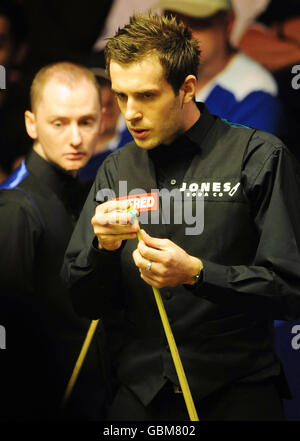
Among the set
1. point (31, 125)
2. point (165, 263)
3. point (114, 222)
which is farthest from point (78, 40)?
point (165, 263)

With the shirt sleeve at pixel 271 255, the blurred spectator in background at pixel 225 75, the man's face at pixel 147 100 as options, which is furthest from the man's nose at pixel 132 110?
the blurred spectator in background at pixel 225 75

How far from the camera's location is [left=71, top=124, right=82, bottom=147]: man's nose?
8.35ft

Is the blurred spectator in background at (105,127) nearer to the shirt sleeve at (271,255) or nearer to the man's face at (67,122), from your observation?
the man's face at (67,122)

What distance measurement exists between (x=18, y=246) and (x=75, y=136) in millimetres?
501

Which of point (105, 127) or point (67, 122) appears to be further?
point (105, 127)

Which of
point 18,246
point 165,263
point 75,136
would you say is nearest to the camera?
point 165,263

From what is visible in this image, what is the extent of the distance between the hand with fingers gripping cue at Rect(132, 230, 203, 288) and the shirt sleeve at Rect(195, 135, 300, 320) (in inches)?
2.1

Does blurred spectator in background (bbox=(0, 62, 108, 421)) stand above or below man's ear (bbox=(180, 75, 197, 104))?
below

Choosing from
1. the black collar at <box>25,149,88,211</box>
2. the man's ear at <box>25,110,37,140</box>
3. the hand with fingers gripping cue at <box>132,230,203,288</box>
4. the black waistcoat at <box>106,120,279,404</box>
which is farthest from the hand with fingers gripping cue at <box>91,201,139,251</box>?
the man's ear at <box>25,110,37,140</box>

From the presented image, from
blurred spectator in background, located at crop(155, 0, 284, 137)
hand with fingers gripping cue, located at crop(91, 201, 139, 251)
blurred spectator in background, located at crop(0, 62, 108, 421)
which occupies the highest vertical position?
blurred spectator in background, located at crop(155, 0, 284, 137)

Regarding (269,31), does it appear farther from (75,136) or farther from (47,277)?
(47,277)

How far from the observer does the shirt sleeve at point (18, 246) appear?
2449mm

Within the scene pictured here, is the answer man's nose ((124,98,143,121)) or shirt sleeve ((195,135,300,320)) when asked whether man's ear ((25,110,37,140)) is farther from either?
shirt sleeve ((195,135,300,320))

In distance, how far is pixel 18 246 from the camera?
245 cm
